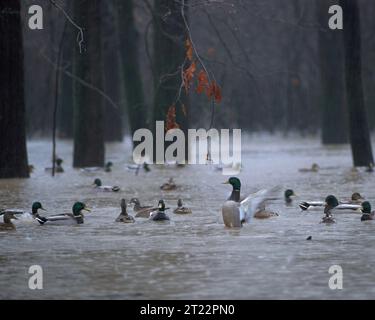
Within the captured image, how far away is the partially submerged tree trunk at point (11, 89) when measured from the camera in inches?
879

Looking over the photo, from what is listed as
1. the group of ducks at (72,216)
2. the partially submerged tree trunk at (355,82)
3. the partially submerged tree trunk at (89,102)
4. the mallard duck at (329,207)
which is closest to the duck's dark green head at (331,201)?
the mallard duck at (329,207)

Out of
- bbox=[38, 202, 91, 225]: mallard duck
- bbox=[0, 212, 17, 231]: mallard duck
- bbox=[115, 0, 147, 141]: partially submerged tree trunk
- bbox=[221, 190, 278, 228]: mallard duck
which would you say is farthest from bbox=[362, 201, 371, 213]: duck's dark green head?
bbox=[115, 0, 147, 141]: partially submerged tree trunk

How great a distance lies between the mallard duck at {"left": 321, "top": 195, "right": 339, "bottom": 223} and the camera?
1509 cm

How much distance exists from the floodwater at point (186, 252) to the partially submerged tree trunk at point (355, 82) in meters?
4.36

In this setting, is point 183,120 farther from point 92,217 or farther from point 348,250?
point 348,250

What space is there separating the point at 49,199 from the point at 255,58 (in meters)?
42.8

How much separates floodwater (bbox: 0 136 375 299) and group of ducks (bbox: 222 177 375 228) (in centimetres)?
15

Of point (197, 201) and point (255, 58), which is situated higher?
point (255, 58)

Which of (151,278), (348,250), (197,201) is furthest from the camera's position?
(197,201)

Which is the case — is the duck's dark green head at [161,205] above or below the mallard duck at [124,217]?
above

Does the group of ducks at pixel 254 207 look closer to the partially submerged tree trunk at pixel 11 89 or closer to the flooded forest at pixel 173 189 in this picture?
the flooded forest at pixel 173 189

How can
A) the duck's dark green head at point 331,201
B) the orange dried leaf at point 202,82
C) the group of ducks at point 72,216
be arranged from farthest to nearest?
the duck's dark green head at point 331,201 < the group of ducks at point 72,216 < the orange dried leaf at point 202,82

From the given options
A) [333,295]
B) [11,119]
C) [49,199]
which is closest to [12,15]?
[11,119]

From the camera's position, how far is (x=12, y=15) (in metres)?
22.3
